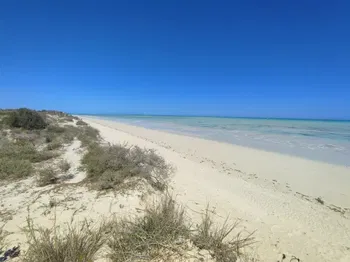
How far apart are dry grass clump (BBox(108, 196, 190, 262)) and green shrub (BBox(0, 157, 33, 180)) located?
4035mm

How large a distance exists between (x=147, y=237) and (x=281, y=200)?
15.5ft

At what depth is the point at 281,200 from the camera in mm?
5961

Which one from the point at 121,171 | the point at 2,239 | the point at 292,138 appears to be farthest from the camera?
the point at 292,138

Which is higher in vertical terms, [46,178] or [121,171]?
[121,171]

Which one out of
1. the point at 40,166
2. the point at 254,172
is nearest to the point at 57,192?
the point at 40,166

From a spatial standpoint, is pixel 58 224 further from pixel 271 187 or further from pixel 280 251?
pixel 271 187

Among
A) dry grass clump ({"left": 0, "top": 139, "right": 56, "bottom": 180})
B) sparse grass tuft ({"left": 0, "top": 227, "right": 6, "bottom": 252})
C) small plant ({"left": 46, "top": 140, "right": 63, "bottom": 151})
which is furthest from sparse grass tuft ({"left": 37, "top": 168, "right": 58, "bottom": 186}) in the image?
small plant ({"left": 46, "top": 140, "right": 63, "bottom": 151})

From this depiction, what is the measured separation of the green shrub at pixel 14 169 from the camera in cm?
547

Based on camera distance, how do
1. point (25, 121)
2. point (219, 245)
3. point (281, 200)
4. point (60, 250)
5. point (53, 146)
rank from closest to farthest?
point (60, 250) → point (219, 245) → point (281, 200) → point (53, 146) → point (25, 121)

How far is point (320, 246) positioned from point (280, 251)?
1058 mm

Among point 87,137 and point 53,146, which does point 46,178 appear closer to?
point 53,146

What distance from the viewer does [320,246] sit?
376cm

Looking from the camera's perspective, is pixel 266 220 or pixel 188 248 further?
pixel 266 220

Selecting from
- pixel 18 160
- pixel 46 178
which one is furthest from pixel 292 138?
pixel 18 160
